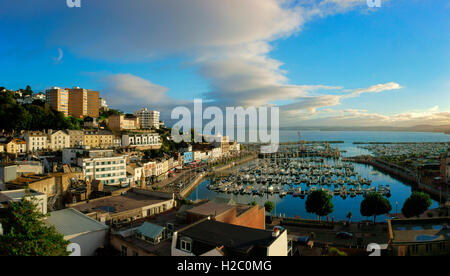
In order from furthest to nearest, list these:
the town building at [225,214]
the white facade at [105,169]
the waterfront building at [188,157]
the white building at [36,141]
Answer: the waterfront building at [188,157] < the white building at [36,141] < the white facade at [105,169] < the town building at [225,214]

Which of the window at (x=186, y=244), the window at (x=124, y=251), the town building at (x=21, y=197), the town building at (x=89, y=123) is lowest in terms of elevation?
the window at (x=124, y=251)

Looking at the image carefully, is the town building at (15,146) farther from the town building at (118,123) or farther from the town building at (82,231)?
the town building at (82,231)

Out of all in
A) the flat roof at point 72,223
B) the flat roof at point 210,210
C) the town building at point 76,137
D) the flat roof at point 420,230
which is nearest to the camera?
the flat roof at point 72,223

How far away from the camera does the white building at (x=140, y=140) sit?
46688mm

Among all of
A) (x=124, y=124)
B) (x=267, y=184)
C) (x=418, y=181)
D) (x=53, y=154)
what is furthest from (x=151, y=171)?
(x=418, y=181)

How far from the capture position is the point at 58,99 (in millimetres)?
49812

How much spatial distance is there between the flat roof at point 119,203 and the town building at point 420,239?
10925mm

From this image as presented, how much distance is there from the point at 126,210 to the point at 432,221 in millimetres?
13499

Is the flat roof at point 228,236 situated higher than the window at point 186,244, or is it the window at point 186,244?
the flat roof at point 228,236

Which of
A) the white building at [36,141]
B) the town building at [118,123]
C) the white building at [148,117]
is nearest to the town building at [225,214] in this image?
the white building at [36,141]

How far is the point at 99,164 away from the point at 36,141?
13.8 meters

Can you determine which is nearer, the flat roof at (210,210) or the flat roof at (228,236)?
the flat roof at (228,236)
